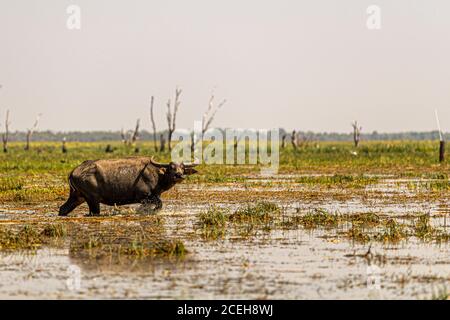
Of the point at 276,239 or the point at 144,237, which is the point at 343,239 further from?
the point at 144,237

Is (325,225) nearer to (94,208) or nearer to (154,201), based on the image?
(154,201)

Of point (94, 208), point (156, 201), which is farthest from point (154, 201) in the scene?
Result: point (94, 208)

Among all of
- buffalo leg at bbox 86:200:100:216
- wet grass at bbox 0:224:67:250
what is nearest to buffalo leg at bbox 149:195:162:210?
buffalo leg at bbox 86:200:100:216

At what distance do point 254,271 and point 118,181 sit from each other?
7.93 m

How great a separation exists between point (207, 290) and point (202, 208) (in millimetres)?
10066

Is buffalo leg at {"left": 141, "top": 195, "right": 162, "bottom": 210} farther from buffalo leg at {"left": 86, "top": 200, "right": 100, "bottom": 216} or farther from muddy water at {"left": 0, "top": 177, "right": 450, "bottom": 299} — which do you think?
muddy water at {"left": 0, "top": 177, "right": 450, "bottom": 299}

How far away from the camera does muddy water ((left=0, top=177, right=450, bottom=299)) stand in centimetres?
1062

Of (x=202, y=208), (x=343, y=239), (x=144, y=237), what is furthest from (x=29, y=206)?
(x=343, y=239)

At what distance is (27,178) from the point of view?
33281mm

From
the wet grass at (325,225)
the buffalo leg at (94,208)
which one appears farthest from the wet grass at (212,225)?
the buffalo leg at (94,208)

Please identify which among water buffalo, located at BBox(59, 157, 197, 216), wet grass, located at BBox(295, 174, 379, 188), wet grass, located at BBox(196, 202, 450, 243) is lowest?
wet grass, located at BBox(295, 174, 379, 188)

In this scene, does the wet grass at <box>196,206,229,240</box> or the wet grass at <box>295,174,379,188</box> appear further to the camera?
the wet grass at <box>295,174,379,188</box>

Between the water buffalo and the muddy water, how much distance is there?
142 inches

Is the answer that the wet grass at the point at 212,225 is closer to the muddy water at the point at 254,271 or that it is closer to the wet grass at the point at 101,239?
the muddy water at the point at 254,271
